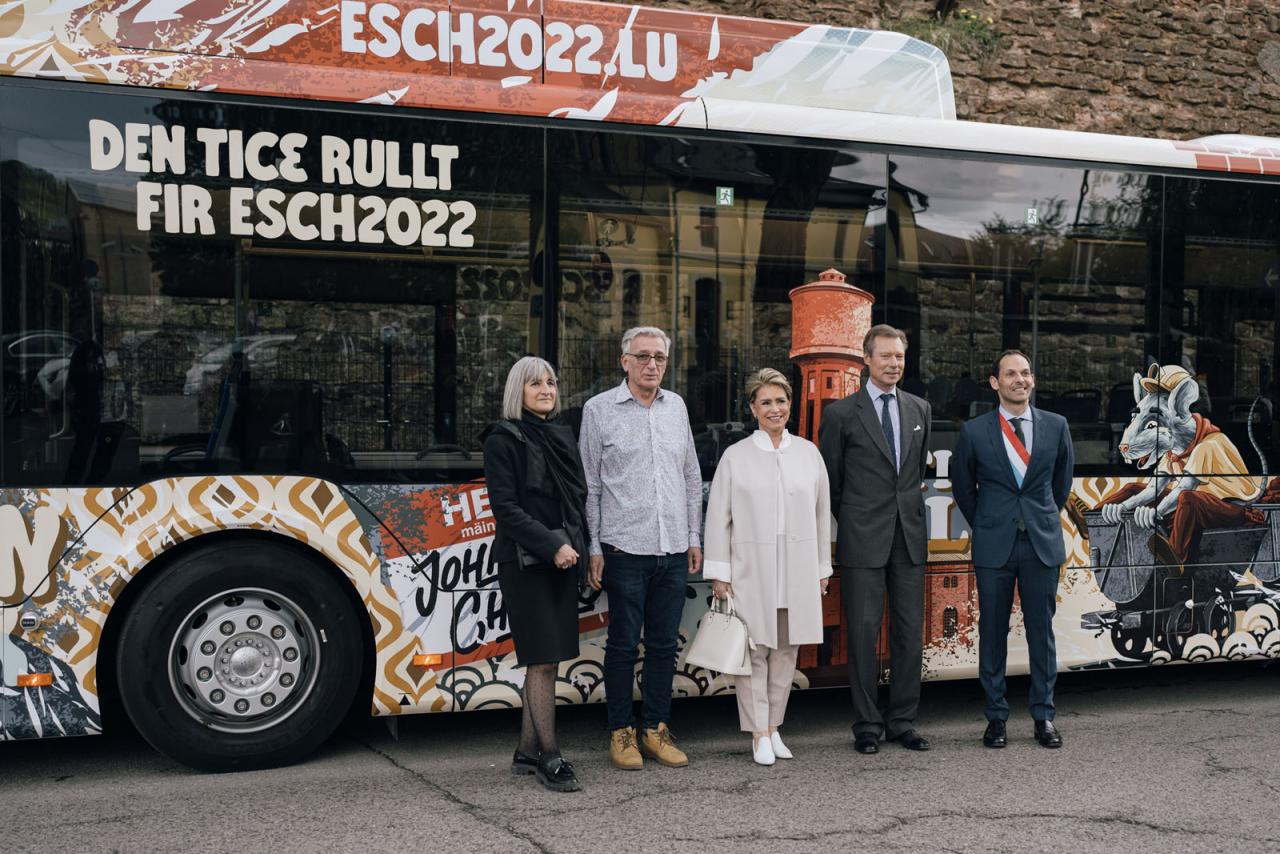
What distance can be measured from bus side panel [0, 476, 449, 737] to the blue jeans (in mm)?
1244

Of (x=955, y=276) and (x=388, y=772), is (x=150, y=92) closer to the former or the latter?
(x=388, y=772)

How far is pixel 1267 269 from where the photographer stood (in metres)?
6.21

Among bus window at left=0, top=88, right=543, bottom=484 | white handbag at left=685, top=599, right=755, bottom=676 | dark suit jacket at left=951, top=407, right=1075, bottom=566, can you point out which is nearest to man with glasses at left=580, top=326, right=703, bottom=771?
white handbag at left=685, top=599, right=755, bottom=676

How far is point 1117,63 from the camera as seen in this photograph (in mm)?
12938

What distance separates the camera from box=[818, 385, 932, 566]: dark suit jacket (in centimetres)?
528

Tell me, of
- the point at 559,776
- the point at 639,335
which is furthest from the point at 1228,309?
the point at 559,776

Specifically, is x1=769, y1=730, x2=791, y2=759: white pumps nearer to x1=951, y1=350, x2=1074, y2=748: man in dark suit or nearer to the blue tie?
x1=951, y1=350, x2=1074, y2=748: man in dark suit

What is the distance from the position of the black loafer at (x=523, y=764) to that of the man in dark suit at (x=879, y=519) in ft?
4.83

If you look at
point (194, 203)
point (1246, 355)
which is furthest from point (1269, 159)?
point (194, 203)

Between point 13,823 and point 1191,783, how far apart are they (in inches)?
178

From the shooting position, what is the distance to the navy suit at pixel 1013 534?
17.7 ft

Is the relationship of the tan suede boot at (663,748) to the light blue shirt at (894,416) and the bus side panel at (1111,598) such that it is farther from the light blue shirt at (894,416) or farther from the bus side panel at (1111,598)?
the light blue shirt at (894,416)

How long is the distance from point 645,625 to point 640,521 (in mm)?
519

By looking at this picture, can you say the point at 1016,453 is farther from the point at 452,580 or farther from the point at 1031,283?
the point at 452,580
